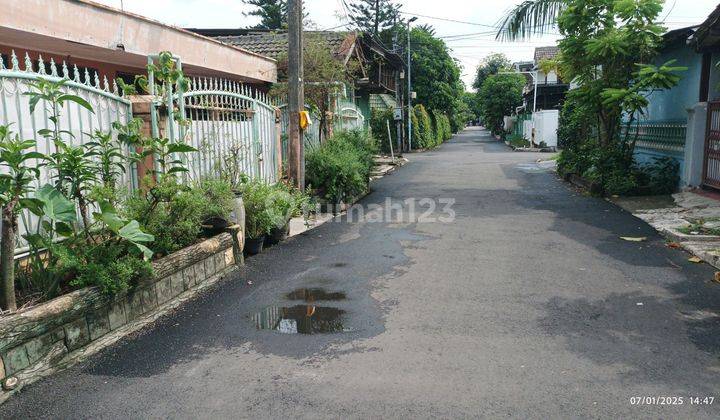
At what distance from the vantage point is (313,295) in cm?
557

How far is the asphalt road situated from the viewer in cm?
336

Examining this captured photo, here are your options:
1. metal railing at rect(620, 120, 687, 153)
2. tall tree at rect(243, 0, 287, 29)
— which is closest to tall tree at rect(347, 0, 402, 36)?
tall tree at rect(243, 0, 287, 29)

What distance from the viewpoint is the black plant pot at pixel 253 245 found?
23.7 ft

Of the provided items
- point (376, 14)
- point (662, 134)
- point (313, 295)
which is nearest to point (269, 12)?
point (376, 14)

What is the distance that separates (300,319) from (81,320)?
5.73ft

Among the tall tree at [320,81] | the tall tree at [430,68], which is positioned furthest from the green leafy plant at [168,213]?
the tall tree at [430,68]

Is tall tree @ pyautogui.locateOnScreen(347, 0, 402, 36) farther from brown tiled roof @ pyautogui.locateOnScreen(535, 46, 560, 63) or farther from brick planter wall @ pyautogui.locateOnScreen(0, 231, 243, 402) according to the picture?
brick planter wall @ pyautogui.locateOnScreen(0, 231, 243, 402)

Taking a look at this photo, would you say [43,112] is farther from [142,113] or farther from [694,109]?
[694,109]

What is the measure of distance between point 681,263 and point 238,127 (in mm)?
6590

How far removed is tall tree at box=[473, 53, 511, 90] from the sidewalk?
211ft

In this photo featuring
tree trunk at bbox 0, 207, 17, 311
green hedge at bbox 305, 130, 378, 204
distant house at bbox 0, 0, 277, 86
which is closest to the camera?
tree trunk at bbox 0, 207, 17, 311

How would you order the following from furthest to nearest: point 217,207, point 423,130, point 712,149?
point 423,130 < point 712,149 < point 217,207

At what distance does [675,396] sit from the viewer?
11.1 ft

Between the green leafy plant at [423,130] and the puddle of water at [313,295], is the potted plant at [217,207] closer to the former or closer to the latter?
the puddle of water at [313,295]
